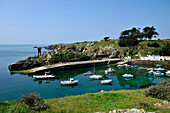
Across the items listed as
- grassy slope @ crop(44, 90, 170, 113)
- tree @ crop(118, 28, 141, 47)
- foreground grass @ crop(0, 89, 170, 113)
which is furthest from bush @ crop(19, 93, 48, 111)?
tree @ crop(118, 28, 141, 47)

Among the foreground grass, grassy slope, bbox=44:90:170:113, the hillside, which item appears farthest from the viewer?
the hillside

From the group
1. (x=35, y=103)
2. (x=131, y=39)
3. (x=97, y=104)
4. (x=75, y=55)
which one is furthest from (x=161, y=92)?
(x=131, y=39)

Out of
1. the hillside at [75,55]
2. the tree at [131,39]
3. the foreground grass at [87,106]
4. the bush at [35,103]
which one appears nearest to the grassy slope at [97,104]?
the foreground grass at [87,106]

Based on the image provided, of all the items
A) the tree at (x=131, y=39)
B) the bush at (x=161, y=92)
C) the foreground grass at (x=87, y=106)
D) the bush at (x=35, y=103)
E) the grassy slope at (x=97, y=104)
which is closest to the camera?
the foreground grass at (x=87, y=106)

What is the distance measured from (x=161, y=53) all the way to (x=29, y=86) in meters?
69.4

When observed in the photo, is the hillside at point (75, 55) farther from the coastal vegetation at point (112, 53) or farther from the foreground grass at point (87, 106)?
the foreground grass at point (87, 106)

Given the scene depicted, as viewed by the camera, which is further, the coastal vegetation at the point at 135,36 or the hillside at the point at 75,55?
the coastal vegetation at the point at 135,36

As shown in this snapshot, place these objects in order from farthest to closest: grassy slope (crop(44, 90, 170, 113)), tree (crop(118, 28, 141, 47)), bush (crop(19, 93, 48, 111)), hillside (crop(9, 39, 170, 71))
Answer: tree (crop(118, 28, 141, 47)) → hillside (crop(9, 39, 170, 71)) → grassy slope (crop(44, 90, 170, 113)) → bush (crop(19, 93, 48, 111))

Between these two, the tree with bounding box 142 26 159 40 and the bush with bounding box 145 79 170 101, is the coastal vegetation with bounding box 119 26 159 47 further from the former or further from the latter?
→ the bush with bounding box 145 79 170 101

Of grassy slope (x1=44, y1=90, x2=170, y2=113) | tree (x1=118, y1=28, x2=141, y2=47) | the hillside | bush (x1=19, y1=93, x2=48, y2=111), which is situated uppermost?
tree (x1=118, y1=28, x2=141, y2=47)

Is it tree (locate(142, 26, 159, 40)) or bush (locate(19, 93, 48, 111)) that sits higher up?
tree (locate(142, 26, 159, 40))

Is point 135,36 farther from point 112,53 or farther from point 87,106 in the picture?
point 87,106

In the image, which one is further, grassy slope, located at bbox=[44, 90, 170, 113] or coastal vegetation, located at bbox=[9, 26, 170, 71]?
coastal vegetation, located at bbox=[9, 26, 170, 71]

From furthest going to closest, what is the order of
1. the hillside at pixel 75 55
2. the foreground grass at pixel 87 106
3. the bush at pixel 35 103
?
the hillside at pixel 75 55 → the bush at pixel 35 103 → the foreground grass at pixel 87 106
